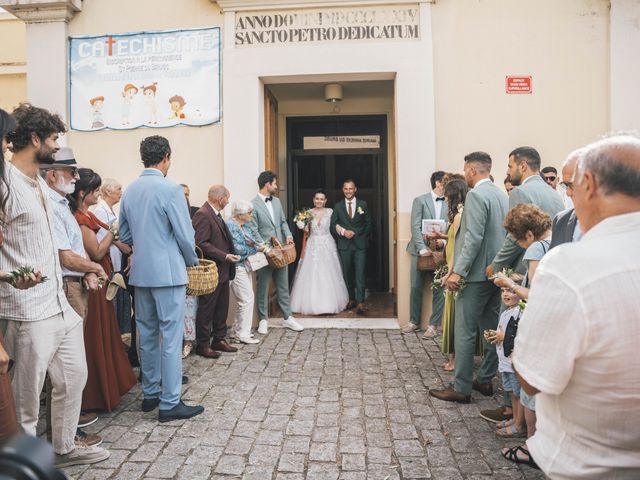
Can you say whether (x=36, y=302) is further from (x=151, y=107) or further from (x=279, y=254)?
(x=151, y=107)

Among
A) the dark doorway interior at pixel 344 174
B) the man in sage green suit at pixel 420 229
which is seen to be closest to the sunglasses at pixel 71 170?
the man in sage green suit at pixel 420 229

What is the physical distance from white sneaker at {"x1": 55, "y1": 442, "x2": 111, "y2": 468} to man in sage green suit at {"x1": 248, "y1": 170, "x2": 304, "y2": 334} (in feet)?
12.1

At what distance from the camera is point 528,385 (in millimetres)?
1693

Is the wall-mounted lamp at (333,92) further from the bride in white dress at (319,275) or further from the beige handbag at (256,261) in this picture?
the beige handbag at (256,261)

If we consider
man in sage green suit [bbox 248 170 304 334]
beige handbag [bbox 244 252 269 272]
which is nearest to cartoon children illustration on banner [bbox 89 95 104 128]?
man in sage green suit [bbox 248 170 304 334]

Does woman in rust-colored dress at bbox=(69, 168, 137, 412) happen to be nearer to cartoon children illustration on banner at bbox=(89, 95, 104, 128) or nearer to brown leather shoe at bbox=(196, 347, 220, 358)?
brown leather shoe at bbox=(196, 347, 220, 358)

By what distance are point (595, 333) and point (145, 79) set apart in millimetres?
7295

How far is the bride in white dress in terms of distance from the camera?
853 cm

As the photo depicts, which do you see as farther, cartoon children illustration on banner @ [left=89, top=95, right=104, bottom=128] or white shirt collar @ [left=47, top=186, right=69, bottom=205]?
cartoon children illustration on banner @ [left=89, top=95, right=104, bottom=128]

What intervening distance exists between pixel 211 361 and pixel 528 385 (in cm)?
476

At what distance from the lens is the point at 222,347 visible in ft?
20.8

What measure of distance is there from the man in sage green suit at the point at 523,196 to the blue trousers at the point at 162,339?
2635 mm

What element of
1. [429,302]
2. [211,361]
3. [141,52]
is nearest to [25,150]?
[211,361]

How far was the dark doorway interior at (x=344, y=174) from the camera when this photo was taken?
10406 mm
